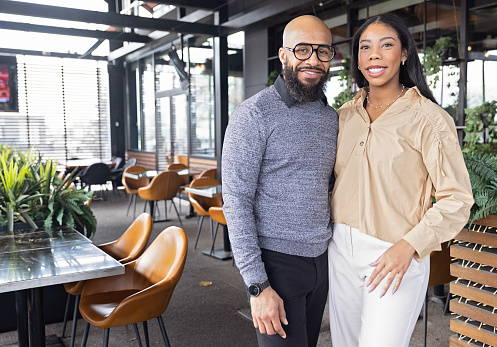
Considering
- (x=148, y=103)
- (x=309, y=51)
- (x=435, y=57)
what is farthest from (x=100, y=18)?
(x=309, y=51)

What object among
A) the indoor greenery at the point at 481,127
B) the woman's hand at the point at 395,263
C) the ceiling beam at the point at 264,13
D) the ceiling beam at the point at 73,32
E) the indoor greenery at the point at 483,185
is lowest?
the woman's hand at the point at 395,263

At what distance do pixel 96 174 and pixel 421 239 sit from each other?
31.8 ft

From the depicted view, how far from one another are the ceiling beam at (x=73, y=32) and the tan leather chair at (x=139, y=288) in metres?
7.50

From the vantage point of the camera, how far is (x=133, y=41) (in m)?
11.2

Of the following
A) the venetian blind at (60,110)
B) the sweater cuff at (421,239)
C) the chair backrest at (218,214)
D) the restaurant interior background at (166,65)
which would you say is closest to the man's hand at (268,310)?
the sweater cuff at (421,239)

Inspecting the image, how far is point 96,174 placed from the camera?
1041 cm

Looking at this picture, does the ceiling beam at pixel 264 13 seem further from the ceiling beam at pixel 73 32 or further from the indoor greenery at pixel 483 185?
the indoor greenery at pixel 483 185

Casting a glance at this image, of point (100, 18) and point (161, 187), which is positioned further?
point (100, 18)

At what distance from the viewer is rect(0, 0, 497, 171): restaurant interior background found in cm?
573

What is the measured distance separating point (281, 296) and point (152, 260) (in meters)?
1.37

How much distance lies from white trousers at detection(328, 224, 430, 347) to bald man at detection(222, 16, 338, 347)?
8 centimetres

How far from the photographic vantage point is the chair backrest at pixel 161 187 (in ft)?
24.1

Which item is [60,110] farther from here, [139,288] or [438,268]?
[438,268]

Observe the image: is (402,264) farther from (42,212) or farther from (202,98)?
(202,98)
